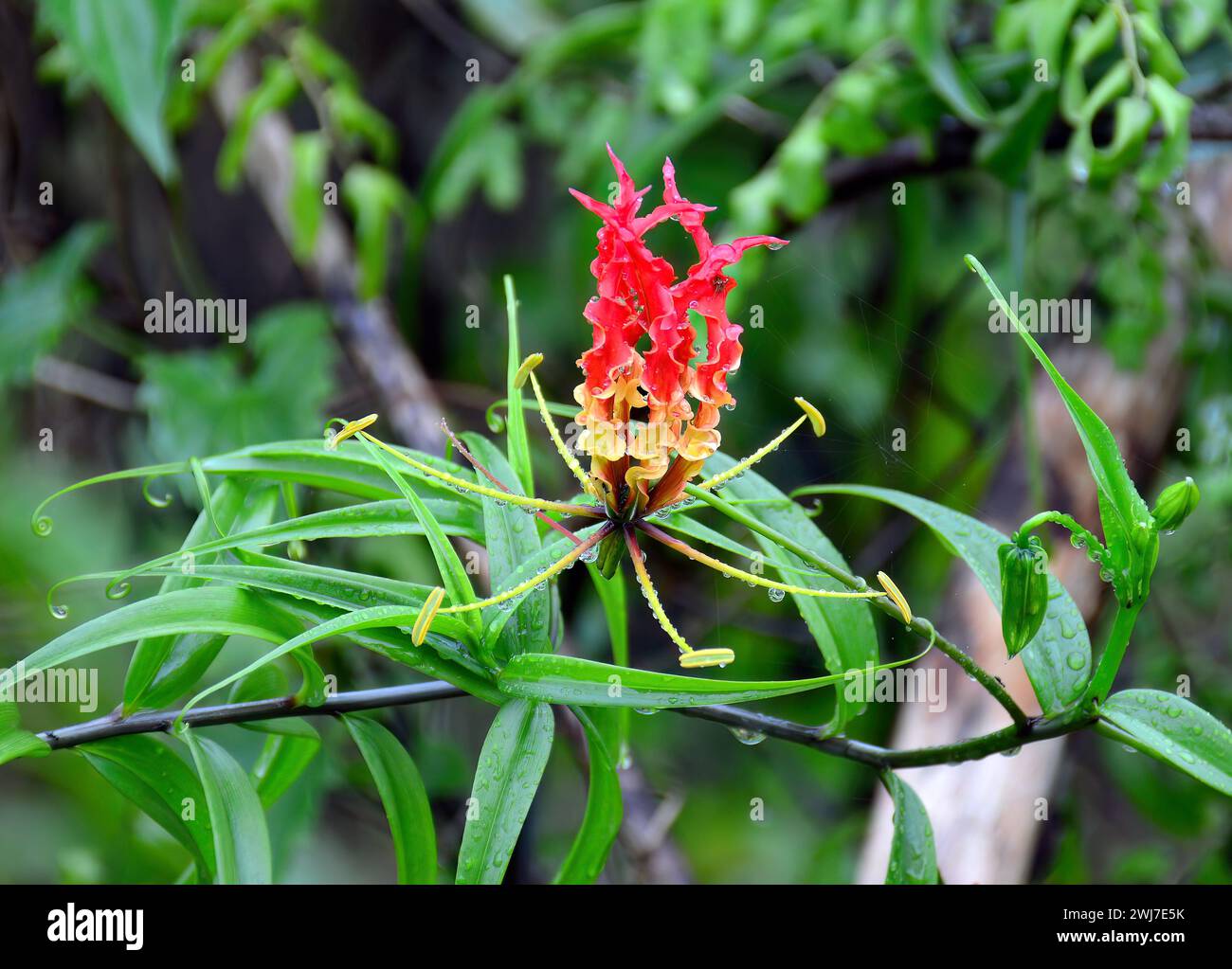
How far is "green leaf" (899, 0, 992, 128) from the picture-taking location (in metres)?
1.00

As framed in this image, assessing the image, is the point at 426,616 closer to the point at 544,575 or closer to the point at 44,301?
→ the point at 544,575

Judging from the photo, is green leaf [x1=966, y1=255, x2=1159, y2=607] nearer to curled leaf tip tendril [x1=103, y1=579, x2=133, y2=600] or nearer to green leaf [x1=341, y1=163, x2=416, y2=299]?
curled leaf tip tendril [x1=103, y1=579, x2=133, y2=600]

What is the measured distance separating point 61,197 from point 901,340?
139cm

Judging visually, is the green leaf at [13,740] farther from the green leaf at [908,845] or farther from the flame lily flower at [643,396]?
the green leaf at [908,845]

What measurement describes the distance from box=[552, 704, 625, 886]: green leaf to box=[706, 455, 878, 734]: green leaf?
12cm

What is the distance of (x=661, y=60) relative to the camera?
1159 mm

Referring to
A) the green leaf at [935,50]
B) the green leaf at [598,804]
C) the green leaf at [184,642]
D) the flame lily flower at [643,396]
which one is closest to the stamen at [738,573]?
the flame lily flower at [643,396]

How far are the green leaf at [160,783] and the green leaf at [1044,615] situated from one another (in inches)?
14.9

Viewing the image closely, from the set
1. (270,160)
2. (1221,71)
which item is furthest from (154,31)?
(1221,71)

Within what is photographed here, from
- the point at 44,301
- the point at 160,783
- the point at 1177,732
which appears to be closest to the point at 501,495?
the point at 160,783

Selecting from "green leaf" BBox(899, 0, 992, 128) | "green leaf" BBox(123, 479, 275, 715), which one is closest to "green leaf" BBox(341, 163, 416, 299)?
"green leaf" BBox(899, 0, 992, 128)

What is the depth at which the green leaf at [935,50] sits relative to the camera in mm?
997

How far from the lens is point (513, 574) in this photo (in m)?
0.50
